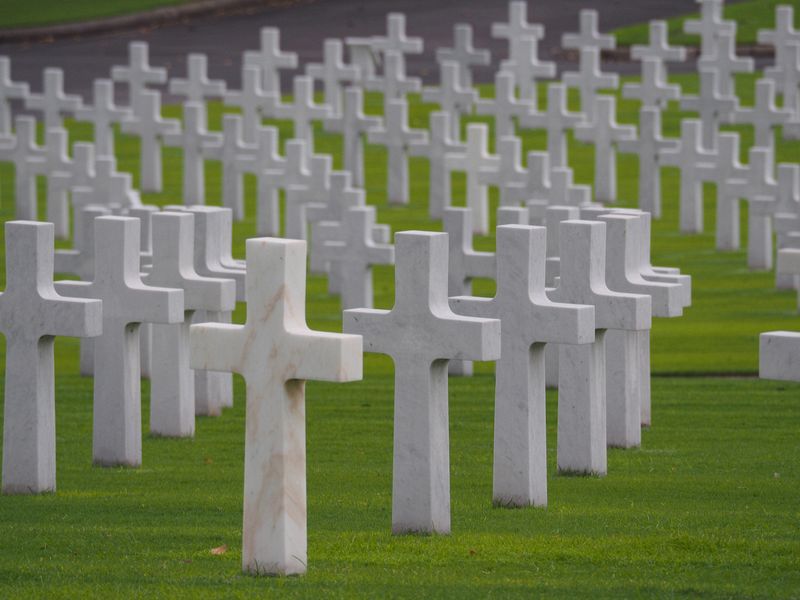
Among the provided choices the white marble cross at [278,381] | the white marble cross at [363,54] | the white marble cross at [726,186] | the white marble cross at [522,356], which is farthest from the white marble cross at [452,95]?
the white marble cross at [278,381]

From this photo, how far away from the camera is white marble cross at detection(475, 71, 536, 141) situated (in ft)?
77.5

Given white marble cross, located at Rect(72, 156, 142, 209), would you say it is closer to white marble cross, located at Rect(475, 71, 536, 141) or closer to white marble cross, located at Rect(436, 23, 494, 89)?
white marble cross, located at Rect(475, 71, 536, 141)

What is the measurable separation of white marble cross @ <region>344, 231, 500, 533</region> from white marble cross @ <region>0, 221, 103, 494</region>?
152 centimetres

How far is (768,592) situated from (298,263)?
1882 mm

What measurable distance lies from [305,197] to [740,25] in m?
17.9

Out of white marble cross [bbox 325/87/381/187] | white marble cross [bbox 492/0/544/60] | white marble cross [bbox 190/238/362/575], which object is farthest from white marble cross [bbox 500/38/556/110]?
white marble cross [bbox 190/238/362/575]

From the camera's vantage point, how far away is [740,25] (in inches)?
1371

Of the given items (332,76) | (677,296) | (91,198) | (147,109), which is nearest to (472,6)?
(332,76)

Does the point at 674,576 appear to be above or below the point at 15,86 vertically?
below

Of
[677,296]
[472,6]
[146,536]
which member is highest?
[472,6]

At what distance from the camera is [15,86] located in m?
25.5

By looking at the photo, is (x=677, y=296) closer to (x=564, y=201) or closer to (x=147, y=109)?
(x=564, y=201)

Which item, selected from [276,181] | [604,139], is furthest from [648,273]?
[604,139]

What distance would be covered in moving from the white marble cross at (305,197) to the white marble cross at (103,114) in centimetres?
571
